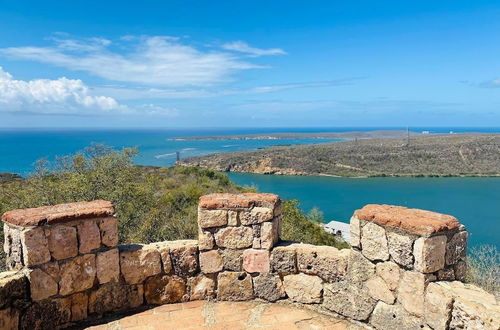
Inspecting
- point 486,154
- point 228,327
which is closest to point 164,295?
point 228,327

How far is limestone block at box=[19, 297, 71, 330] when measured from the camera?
3.38 m

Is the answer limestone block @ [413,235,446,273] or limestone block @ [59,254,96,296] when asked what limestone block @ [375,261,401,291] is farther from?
limestone block @ [59,254,96,296]

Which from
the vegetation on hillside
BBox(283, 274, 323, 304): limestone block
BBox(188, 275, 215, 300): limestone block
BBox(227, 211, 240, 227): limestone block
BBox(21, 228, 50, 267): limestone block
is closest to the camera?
BBox(21, 228, 50, 267): limestone block

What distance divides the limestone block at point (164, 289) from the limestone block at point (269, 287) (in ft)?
2.75

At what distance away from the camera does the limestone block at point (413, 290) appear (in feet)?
10.2

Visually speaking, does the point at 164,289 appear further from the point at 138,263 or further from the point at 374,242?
the point at 374,242

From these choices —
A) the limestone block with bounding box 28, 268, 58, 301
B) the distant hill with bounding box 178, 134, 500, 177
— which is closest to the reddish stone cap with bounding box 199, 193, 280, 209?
the limestone block with bounding box 28, 268, 58, 301

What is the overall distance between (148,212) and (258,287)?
8.05m

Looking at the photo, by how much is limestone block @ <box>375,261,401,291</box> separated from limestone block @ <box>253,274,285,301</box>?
1.12m

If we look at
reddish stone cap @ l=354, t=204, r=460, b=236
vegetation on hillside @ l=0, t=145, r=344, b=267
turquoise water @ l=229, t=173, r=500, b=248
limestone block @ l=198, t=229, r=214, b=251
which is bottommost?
turquoise water @ l=229, t=173, r=500, b=248

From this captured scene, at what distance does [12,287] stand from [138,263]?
1140 mm

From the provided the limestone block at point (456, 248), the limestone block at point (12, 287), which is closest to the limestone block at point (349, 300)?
the limestone block at point (456, 248)

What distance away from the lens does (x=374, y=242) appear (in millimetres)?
3457

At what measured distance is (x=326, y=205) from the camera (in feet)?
133
